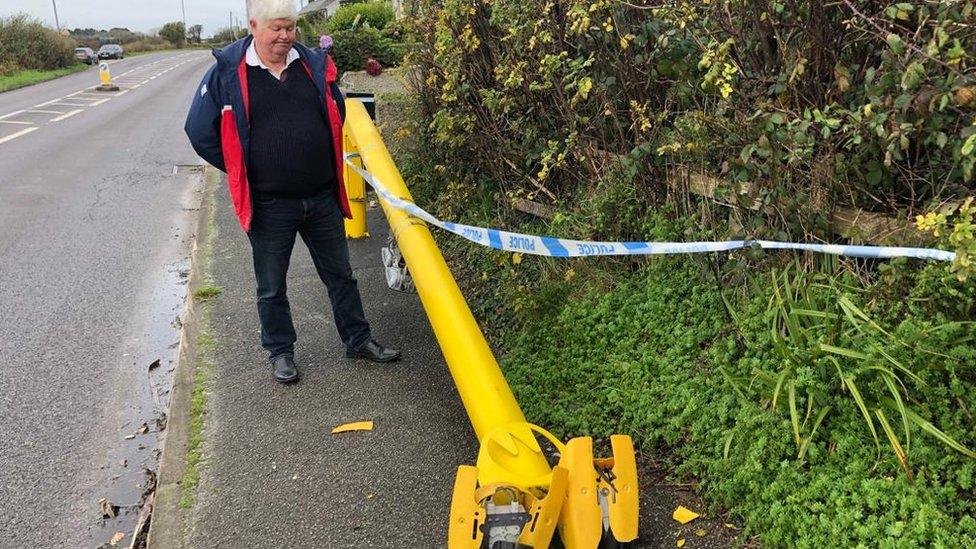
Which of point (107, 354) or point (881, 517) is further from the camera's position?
point (107, 354)

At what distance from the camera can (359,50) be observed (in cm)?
1166

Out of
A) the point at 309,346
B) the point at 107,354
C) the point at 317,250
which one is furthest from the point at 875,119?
the point at 107,354

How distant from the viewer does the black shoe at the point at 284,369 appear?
4098 mm

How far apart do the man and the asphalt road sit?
97 centimetres

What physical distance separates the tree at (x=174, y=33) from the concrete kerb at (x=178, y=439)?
315 ft

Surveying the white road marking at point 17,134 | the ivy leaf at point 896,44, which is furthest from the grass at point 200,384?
the white road marking at point 17,134

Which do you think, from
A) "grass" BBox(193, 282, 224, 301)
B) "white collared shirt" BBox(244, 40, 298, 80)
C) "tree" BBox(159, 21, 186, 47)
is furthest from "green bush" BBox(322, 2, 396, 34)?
"tree" BBox(159, 21, 186, 47)

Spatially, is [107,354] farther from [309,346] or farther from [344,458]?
[344,458]

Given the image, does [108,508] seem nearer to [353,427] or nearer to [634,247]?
[353,427]

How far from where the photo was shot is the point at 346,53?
11594 mm

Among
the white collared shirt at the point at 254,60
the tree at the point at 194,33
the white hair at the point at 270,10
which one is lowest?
the tree at the point at 194,33

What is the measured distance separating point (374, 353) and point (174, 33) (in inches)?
3889

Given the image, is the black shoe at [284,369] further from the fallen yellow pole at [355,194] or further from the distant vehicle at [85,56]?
the distant vehicle at [85,56]

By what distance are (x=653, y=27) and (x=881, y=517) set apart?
2.27m
